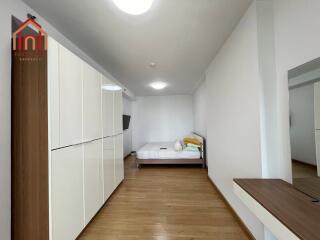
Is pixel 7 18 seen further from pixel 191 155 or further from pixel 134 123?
pixel 134 123

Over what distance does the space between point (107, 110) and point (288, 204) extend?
100 inches

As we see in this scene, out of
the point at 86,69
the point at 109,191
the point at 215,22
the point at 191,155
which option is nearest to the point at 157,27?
the point at 215,22

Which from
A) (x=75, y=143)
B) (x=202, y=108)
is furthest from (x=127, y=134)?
(x=75, y=143)

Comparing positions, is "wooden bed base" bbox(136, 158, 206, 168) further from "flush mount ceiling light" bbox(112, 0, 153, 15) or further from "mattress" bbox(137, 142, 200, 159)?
"flush mount ceiling light" bbox(112, 0, 153, 15)

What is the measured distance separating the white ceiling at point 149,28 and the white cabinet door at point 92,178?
1.50 meters

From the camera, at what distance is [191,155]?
4.64 meters

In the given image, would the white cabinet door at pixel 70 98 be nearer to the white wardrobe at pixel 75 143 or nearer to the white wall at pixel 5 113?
the white wardrobe at pixel 75 143

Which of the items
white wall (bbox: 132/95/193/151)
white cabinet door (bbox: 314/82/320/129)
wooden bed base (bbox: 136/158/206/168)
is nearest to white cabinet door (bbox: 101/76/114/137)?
wooden bed base (bbox: 136/158/206/168)

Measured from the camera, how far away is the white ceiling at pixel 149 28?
167 cm

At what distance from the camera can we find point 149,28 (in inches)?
80.4

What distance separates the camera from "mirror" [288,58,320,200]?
3.77 ft

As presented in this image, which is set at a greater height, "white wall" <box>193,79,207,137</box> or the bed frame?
"white wall" <box>193,79,207,137</box>

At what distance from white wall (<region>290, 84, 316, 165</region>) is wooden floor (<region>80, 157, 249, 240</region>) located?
1256 mm

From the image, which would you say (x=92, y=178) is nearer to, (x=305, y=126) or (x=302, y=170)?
(x=302, y=170)
